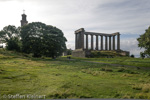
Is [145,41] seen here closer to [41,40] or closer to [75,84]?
[75,84]

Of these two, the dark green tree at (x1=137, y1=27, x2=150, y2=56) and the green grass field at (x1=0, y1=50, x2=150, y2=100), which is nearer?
the green grass field at (x1=0, y1=50, x2=150, y2=100)

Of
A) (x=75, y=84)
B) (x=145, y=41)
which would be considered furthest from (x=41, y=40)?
(x=75, y=84)

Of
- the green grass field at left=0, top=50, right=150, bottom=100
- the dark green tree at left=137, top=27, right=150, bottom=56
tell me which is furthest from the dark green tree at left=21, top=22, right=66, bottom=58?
the green grass field at left=0, top=50, right=150, bottom=100

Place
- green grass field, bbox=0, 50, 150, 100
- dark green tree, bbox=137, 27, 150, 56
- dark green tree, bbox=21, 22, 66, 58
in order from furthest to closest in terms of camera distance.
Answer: dark green tree, bbox=21, 22, 66, 58 → dark green tree, bbox=137, 27, 150, 56 → green grass field, bbox=0, 50, 150, 100

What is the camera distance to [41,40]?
164ft

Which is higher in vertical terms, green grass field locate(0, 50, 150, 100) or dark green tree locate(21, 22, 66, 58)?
dark green tree locate(21, 22, 66, 58)

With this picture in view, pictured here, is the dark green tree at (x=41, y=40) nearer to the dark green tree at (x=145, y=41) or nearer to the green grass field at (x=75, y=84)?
the dark green tree at (x=145, y=41)

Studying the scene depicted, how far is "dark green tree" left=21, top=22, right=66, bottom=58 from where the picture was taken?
48.9 m

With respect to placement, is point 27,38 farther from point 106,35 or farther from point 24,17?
point 106,35

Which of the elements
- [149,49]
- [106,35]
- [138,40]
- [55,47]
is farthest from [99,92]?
[106,35]

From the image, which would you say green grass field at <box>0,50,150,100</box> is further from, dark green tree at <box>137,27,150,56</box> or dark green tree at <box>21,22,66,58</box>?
dark green tree at <box>21,22,66,58</box>

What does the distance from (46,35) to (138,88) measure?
144 ft

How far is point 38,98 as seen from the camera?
7.57 m

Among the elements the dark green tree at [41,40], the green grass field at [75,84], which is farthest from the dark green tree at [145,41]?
the dark green tree at [41,40]
